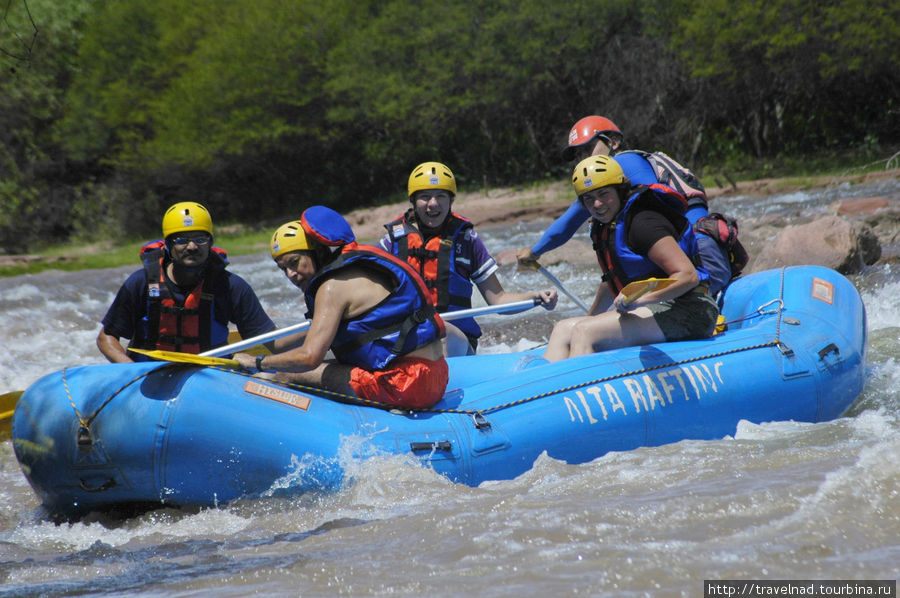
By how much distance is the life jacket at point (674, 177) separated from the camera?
4.96 m

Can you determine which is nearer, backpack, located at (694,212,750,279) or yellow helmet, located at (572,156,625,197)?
yellow helmet, located at (572,156,625,197)

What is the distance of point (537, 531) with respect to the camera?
3186 millimetres

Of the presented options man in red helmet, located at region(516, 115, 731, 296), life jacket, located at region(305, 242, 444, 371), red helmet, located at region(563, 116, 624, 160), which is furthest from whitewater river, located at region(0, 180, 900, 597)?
red helmet, located at region(563, 116, 624, 160)

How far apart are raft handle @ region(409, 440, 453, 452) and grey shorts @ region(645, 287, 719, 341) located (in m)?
1.31

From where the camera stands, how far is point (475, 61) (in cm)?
2173

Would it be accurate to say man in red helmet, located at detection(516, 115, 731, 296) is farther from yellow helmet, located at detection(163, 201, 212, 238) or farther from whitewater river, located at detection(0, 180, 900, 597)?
yellow helmet, located at detection(163, 201, 212, 238)

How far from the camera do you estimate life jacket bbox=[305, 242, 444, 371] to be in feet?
12.7

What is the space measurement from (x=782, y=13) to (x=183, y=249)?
51.9ft

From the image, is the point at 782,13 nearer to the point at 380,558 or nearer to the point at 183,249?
the point at 183,249

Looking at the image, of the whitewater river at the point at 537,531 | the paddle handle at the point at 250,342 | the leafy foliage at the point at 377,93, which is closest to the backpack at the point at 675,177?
the whitewater river at the point at 537,531

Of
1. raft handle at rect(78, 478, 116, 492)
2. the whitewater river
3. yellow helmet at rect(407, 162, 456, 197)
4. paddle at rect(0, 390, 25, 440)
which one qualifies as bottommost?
the whitewater river

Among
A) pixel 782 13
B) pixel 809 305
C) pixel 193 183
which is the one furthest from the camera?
pixel 193 183

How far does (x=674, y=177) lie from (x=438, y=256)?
139 cm

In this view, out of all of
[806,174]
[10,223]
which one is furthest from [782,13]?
[10,223]
